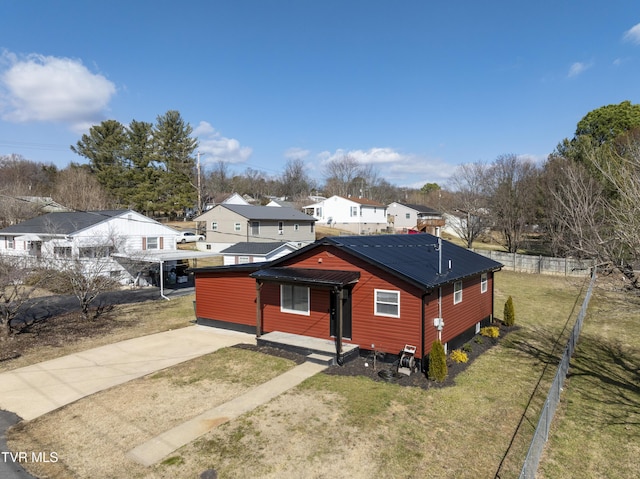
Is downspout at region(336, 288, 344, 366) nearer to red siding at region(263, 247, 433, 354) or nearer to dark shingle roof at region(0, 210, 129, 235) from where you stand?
red siding at region(263, 247, 433, 354)

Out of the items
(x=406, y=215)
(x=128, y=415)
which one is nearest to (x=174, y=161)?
(x=406, y=215)

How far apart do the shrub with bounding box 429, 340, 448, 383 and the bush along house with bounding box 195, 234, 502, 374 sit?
685 millimetres

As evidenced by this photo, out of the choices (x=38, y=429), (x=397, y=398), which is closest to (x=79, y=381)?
(x=38, y=429)

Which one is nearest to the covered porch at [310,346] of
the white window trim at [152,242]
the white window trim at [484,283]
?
the white window trim at [484,283]

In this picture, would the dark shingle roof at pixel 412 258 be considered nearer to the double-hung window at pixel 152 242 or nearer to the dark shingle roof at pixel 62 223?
the dark shingle roof at pixel 62 223

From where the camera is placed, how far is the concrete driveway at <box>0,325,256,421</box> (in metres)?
10.7

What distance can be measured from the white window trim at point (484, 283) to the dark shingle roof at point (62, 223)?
26.7 metres

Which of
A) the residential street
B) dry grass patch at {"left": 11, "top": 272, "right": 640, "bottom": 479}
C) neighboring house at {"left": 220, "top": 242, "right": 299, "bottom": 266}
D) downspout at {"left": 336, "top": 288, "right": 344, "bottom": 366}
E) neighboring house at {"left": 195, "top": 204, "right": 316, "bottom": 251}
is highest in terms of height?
neighboring house at {"left": 195, "top": 204, "right": 316, "bottom": 251}

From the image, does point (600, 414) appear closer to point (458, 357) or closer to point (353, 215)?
point (458, 357)

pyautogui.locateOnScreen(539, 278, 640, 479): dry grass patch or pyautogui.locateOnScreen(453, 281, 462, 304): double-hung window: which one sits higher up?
pyautogui.locateOnScreen(453, 281, 462, 304): double-hung window

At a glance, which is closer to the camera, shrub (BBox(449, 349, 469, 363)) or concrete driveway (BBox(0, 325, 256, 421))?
concrete driveway (BBox(0, 325, 256, 421))

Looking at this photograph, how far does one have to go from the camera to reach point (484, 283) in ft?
58.1

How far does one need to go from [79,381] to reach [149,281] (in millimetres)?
19670

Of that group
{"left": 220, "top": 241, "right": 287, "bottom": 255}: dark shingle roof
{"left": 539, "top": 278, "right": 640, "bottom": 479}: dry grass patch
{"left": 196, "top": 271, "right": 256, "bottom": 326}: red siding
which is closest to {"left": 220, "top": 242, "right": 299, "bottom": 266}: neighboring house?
{"left": 220, "top": 241, "right": 287, "bottom": 255}: dark shingle roof
